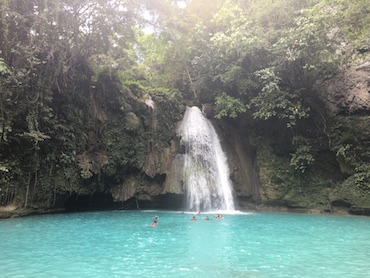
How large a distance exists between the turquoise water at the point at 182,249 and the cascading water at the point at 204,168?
524 cm

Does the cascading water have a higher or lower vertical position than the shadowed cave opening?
higher

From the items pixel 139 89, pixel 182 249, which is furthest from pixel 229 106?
pixel 182 249

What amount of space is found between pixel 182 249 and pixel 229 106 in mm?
12049

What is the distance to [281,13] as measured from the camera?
19438 mm

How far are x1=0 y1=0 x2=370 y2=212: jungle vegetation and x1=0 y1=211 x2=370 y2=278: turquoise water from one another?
12.7 ft

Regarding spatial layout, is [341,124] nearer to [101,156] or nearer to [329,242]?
[329,242]

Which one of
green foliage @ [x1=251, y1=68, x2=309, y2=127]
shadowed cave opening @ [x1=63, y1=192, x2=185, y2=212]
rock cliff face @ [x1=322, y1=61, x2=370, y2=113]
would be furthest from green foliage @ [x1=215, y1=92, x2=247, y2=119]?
shadowed cave opening @ [x1=63, y1=192, x2=185, y2=212]

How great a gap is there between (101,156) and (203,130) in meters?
6.40

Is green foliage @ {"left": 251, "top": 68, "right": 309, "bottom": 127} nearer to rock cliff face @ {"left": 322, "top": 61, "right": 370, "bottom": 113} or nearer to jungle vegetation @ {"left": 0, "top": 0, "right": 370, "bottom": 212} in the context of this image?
jungle vegetation @ {"left": 0, "top": 0, "right": 370, "bottom": 212}

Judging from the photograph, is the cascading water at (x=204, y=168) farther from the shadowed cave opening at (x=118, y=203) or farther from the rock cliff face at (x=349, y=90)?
the rock cliff face at (x=349, y=90)

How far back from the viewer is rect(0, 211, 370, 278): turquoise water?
612 centimetres

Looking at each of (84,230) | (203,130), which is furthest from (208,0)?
(84,230)

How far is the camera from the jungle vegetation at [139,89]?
13.8 m

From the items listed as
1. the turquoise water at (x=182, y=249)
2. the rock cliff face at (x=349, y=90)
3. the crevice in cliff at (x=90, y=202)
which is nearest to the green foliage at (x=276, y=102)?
the rock cliff face at (x=349, y=90)
